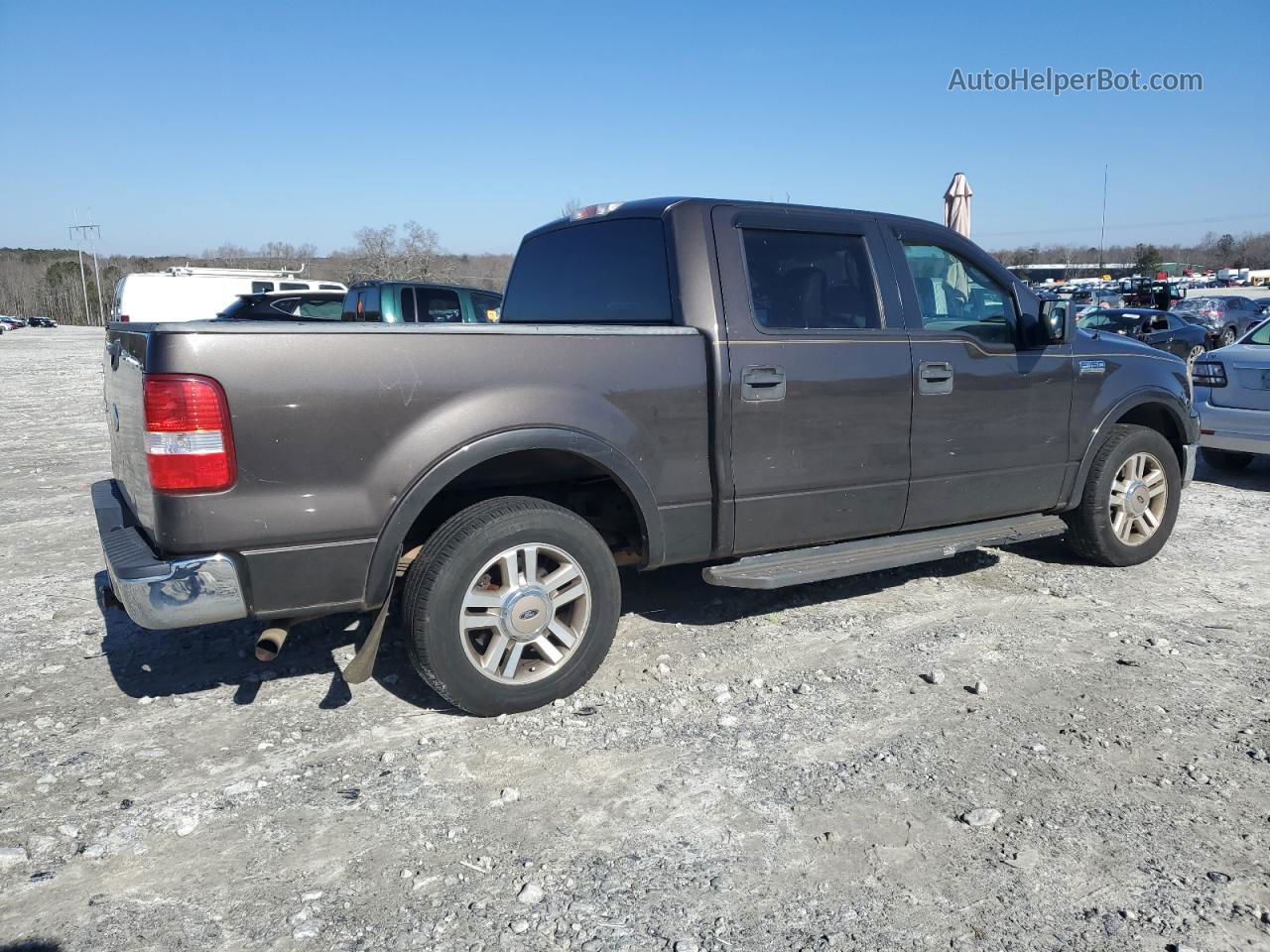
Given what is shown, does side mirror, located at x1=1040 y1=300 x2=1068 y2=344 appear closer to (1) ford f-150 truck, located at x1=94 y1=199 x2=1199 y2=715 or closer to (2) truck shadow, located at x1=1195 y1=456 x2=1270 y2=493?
(1) ford f-150 truck, located at x1=94 y1=199 x2=1199 y2=715

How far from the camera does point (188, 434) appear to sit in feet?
10.1

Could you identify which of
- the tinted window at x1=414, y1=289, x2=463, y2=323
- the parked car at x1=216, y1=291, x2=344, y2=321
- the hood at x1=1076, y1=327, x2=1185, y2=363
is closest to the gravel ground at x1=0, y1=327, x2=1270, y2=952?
the hood at x1=1076, y1=327, x2=1185, y2=363

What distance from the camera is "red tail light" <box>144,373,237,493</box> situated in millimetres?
3059

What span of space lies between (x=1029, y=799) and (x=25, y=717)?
3760 millimetres

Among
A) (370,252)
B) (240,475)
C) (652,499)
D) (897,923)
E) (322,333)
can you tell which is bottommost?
(897,923)

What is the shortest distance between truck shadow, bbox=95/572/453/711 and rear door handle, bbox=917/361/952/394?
2.69 meters

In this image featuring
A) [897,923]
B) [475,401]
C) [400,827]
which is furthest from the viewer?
[475,401]

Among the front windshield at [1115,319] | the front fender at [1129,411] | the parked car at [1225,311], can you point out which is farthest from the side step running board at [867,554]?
the parked car at [1225,311]

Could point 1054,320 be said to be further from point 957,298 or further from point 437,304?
point 437,304

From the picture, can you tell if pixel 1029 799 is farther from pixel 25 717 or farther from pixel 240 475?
pixel 25 717

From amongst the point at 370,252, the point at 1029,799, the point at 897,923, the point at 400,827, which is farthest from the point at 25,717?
the point at 370,252

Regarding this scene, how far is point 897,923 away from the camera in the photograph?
2480mm

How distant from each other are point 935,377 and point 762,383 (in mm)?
1065

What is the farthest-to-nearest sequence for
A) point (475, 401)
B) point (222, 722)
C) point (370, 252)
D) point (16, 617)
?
1. point (370, 252)
2. point (16, 617)
3. point (222, 722)
4. point (475, 401)
